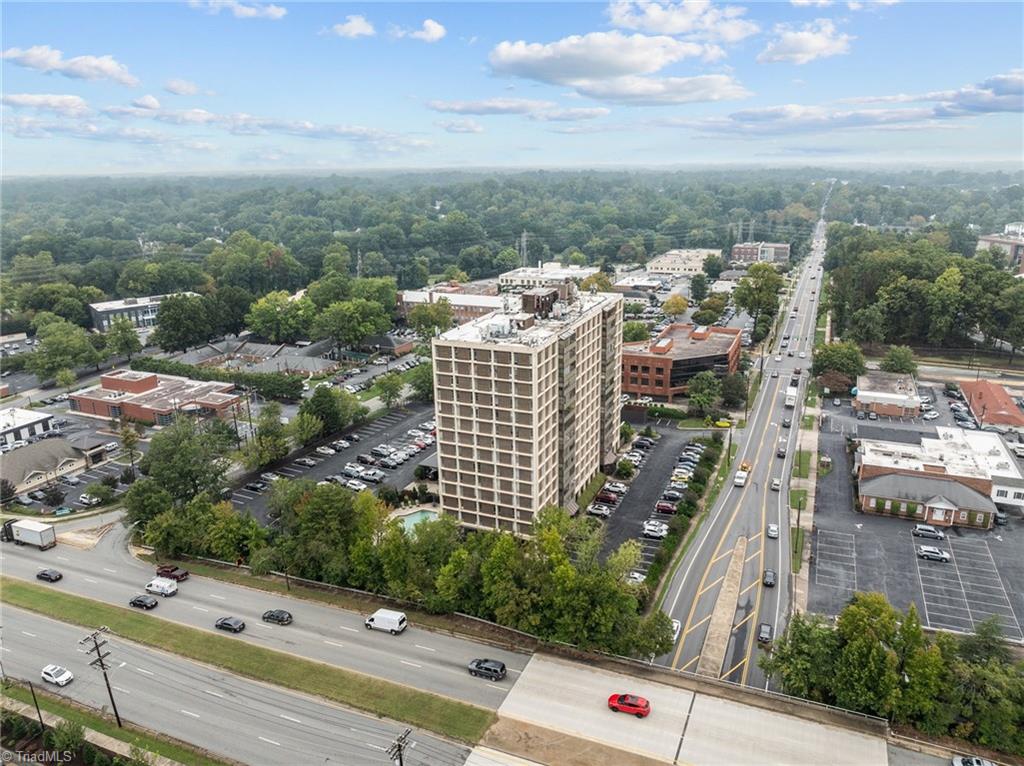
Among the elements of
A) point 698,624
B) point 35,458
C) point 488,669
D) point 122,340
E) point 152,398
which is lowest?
point 698,624

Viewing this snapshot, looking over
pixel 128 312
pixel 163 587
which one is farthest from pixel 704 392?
pixel 128 312

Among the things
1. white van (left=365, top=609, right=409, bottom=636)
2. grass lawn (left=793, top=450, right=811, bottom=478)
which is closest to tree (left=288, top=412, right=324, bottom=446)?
white van (left=365, top=609, right=409, bottom=636)

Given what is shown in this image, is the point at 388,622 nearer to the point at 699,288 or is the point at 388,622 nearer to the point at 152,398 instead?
the point at 152,398

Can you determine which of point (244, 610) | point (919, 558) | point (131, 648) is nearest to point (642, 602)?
point (919, 558)

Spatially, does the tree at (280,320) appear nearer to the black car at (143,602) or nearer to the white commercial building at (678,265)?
the black car at (143,602)

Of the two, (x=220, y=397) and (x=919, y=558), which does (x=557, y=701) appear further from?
(x=220, y=397)

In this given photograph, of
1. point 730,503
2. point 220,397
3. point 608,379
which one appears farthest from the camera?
point 220,397
